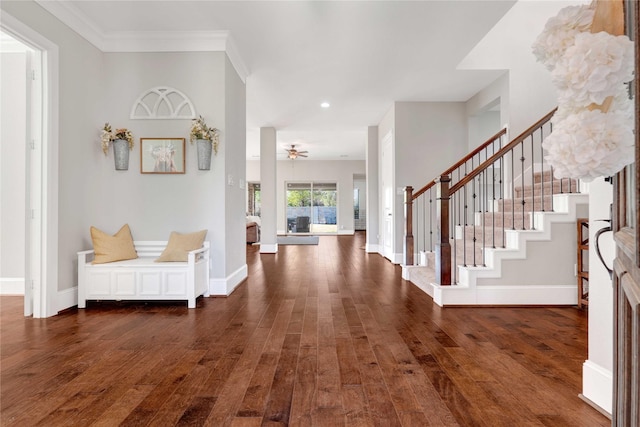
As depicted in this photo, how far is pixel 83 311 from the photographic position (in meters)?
3.18

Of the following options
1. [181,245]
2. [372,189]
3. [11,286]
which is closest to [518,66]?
[372,189]

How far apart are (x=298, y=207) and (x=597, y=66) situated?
41.9 feet

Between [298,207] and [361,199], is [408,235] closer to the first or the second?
[298,207]

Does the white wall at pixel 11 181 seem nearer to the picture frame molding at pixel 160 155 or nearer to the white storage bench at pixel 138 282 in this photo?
the white storage bench at pixel 138 282

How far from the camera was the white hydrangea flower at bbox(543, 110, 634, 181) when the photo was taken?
2.62ft

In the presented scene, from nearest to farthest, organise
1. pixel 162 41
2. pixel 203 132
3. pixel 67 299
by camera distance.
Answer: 1. pixel 67 299
2. pixel 203 132
3. pixel 162 41

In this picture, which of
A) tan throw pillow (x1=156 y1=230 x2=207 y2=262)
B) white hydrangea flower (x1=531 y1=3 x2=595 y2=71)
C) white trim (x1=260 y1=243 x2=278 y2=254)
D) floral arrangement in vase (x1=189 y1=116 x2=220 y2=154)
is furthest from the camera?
white trim (x1=260 y1=243 x2=278 y2=254)

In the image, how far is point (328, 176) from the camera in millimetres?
13375

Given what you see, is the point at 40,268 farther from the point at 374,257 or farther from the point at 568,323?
the point at 374,257

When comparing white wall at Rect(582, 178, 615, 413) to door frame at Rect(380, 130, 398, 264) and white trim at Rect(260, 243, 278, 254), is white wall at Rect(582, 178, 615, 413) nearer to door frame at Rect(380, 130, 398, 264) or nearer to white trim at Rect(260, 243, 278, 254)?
door frame at Rect(380, 130, 398, 264)

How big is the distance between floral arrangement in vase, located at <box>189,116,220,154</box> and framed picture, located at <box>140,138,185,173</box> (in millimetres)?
196

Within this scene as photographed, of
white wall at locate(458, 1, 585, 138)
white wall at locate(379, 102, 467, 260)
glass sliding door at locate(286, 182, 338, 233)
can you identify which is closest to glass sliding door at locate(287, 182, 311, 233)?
glass sliding door at locate(286, 182, 338, 233)

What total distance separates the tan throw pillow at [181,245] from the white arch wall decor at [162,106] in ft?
4.19

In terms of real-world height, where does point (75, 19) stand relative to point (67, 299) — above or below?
above
